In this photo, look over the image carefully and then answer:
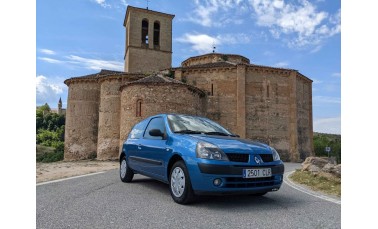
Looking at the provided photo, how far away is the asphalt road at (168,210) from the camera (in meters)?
3.73

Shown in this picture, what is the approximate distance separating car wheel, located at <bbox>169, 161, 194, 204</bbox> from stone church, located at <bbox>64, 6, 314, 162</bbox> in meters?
15.3

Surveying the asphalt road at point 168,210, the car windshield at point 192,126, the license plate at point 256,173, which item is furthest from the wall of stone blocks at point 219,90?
the license plate at point 256,173

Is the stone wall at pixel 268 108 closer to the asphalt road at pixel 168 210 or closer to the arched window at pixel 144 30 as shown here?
the arched window at pixel 144 30

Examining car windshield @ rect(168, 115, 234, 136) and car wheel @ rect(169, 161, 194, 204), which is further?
car windshield @ rect(168, 115, 234, 136)

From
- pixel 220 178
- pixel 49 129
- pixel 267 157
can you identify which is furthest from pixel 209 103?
pixel 49 129

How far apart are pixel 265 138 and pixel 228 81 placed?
17.6ft

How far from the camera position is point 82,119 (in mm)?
26656

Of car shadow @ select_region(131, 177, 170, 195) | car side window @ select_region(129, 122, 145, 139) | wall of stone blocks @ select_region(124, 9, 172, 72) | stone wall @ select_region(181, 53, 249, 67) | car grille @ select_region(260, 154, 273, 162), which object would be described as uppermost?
wall of stone blocks @ select_region(124, 9, 172, 72)

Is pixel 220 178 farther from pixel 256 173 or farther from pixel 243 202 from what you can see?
pixel 243 202

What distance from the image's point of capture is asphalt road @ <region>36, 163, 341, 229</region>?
3.73 meters

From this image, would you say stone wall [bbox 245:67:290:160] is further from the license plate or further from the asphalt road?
the license plate

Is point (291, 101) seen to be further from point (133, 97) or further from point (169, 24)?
point (169, 24)

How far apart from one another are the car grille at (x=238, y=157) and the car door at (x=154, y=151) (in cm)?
118

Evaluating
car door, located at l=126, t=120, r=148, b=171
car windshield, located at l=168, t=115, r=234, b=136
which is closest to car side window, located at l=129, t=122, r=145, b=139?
car door, located at l=126, t=120, r=148, b=171
